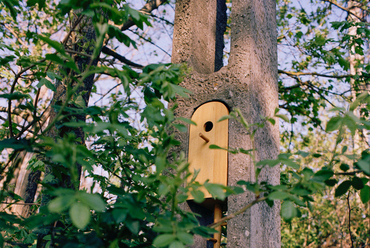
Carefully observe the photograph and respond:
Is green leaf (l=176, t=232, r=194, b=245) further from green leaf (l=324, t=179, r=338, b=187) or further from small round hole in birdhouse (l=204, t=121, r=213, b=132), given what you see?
small round hole in birdhouse (l=204, t=121, r=213, b=132)

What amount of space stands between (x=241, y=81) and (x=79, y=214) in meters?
1.56

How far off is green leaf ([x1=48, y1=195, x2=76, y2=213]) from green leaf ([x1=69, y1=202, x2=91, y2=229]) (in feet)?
0.05

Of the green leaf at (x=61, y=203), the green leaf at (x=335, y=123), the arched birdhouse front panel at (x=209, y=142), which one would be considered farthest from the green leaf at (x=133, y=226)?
the arched birdhouse front panel at (x=209, y=142)

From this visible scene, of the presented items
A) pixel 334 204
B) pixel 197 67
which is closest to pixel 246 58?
pixel 197 67

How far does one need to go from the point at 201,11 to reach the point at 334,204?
6.64 metres

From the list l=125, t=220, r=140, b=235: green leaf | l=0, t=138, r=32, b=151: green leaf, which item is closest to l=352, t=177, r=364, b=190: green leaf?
l=125, t=220, r=140, b=235: green leaf

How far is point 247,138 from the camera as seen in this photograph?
6.24 ft

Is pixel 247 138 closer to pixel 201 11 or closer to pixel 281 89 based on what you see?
pixel 201 11

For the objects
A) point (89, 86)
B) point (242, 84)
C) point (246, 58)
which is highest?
point (89, 86)

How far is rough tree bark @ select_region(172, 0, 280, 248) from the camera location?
1.82 meters

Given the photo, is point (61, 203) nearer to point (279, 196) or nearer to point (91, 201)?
point (91, 201)

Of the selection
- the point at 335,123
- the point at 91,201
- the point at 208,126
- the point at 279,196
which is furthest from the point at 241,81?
the point at 91,201

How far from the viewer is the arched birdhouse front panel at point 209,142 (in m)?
1.92

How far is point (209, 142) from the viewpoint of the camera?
6.60ft
